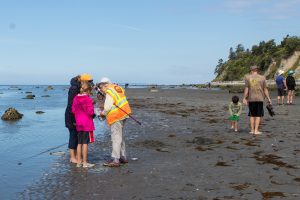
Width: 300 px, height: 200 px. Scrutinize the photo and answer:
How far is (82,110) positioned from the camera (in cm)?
896

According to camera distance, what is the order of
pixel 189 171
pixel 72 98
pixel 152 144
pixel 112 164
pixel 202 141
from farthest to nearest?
1. pixel 202 141
2. pixel 152 144
3. pixel 72 98
4. pixel 112 164
5. pixel 189 171

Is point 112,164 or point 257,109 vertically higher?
point 257,109

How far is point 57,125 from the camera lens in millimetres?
18531

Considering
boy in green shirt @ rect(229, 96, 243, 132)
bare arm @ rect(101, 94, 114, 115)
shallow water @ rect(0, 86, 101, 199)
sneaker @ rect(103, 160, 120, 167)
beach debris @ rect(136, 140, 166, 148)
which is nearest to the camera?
shallow water @ rect(0, 86, 101, 199)

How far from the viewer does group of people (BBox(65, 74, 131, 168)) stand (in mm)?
8938

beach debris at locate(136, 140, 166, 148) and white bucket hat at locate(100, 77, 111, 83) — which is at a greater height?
white bucket hat at locate(100, 77, 111, 83)

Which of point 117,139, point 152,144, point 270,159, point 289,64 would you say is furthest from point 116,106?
point 289,64

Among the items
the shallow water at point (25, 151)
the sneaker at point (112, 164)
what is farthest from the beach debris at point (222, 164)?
the shallow water at point (25, 151)

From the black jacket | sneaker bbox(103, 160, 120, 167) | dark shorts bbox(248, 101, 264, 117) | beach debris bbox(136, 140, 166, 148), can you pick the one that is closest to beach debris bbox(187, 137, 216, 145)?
beach debris bbox(136, 140, 166, 148)

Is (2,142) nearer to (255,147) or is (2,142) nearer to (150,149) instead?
(150,149)

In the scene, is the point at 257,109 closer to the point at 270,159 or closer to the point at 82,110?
the point at 270,159

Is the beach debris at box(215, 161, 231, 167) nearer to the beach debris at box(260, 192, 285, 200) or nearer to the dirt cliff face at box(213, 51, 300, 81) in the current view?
the beach debris at box(260, 192, 285, 200)

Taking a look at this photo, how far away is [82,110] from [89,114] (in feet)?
0.59

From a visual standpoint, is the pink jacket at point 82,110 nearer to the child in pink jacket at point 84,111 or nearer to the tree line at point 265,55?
the child in pink jacket at point 84,111
